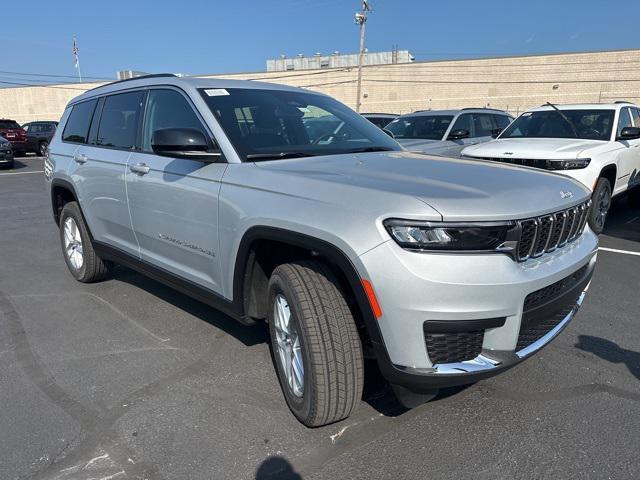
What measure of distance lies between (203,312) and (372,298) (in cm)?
246

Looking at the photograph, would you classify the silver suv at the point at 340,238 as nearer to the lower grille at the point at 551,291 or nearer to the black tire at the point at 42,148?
the lower grille at the point at 551,291

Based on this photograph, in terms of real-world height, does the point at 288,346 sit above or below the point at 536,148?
below

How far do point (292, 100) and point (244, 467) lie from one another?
2547 millimetres

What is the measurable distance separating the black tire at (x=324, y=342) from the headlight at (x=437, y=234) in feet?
1.56

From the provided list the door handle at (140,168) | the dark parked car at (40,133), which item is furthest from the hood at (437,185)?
the dark parked car at (40,133)

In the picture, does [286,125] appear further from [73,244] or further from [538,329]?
[73,244]

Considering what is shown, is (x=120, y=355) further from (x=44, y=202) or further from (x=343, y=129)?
(x=44, y=202)

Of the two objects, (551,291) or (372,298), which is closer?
(372,298)

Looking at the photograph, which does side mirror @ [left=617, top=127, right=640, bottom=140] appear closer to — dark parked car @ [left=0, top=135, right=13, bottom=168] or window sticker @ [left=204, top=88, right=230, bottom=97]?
window sticker @ [left=204, top=88, right=230, bottom=97]

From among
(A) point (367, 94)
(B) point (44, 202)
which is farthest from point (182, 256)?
(A) point (367, 94)

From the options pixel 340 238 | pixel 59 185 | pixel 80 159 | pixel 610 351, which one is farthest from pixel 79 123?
pixel 610 351

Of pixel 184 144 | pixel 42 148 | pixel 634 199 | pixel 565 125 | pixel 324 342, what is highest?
pixel 184 144

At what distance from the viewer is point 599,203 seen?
264 inches

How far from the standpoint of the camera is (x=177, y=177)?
10.8ft
